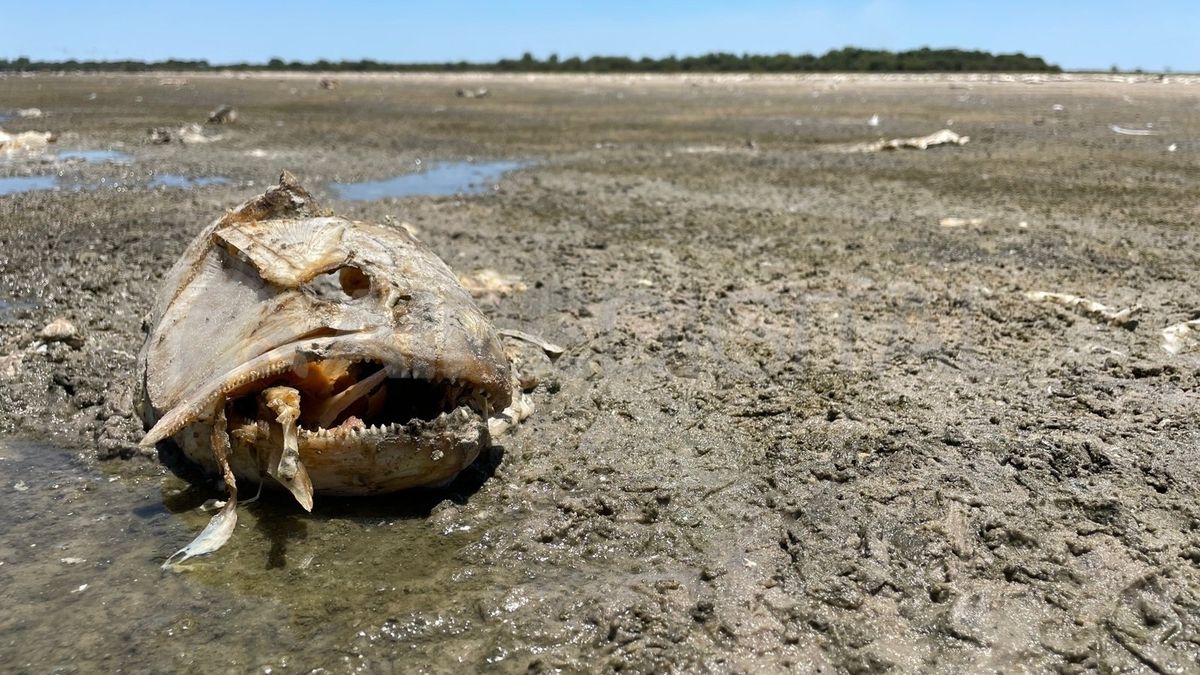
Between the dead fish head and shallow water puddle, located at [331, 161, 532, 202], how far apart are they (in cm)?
716

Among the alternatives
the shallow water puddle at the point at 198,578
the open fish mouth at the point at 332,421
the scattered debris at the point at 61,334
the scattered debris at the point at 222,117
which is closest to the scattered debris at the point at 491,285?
the scattered debris at the point at 61,334

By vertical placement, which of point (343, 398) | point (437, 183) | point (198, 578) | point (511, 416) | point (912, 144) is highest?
point (912, 144)

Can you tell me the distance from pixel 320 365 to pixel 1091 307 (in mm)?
5218

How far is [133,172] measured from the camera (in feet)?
39.9

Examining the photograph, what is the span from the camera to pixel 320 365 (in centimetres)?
324

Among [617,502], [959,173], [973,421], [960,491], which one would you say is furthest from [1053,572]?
[959,173]

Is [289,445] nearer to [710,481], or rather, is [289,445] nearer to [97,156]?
[710,481]

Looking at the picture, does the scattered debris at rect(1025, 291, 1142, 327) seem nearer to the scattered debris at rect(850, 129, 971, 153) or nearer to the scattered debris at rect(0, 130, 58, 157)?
the scattered debris at rect(850, 129, 971, 153)

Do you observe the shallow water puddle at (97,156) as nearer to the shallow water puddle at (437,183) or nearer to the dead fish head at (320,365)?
the shallow water puddle at (437,183)

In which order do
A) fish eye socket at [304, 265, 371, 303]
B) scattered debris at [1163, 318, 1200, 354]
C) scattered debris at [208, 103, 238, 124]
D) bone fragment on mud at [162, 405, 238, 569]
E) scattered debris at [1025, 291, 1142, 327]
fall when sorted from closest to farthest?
bone fragment on mud at [162, 405, 238, 569]
fish eye socket at [304, 265, 371, 303]
scattered debris at [1163, 318, 1200, 354]
scattered debris at [1025, 291, 1142, 327]
scattered debris at [208, 103, 238, 124]

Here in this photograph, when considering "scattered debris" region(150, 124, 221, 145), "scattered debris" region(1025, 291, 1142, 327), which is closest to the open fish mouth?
"scattered debris" region(1025, 291, 1142, 327)

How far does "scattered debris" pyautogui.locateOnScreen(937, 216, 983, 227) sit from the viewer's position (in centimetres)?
868

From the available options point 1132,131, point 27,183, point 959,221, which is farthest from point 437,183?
point 1132,131

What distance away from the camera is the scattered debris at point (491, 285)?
20.9 ft
